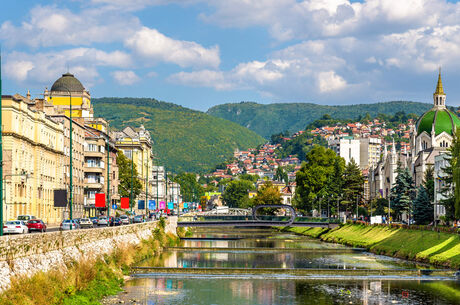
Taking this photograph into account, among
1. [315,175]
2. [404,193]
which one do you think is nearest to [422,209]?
[404,193]

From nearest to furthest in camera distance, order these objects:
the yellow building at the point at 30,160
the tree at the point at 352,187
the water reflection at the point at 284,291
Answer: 1. the water reflection at the point at 284,291
2. the yellow building at the point at 30,160
3. the tree at the point at 352,187

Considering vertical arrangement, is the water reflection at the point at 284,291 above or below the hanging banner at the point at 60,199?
below

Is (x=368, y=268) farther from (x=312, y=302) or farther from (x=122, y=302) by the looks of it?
(x=122, y=302)

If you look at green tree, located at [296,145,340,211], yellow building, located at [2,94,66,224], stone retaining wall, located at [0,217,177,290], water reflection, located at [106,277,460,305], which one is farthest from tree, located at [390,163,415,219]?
stone retaining wall, located at [0,217,177,290]

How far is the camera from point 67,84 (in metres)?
161

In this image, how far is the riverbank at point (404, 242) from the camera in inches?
2885

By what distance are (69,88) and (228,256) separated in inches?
3393

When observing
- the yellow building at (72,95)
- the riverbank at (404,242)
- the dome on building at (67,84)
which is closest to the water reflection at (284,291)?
the riverbank at (404,242)

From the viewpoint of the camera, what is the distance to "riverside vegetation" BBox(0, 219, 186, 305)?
114 feet

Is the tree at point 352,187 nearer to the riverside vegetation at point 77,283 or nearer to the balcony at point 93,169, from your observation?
the balcony at point 93,169

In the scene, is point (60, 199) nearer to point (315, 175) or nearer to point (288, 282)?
point (288, 282)

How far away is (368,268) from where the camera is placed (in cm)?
7038

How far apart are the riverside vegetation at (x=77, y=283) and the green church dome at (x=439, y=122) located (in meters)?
119

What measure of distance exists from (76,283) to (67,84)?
121059mm
